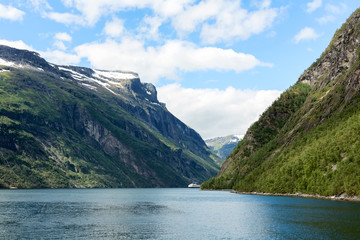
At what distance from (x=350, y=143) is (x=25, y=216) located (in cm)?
12471

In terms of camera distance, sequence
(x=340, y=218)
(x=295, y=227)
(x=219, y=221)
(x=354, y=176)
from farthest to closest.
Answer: (x=354, y=176) < (x=219, y=221) < (x=340, y=218) < (x=295, y=227)

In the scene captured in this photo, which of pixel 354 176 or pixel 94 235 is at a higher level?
pixel 354 176

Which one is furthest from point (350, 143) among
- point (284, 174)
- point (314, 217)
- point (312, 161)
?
point (314, 217)

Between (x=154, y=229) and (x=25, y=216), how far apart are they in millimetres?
44037

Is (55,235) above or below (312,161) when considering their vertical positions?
below

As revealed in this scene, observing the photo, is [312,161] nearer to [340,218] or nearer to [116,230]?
[340,218]

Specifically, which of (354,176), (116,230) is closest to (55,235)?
(116,230)

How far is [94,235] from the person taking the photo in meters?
76.2

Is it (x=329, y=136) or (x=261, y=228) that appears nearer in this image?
(x=261, y=228)

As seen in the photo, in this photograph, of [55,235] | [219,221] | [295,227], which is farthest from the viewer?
[219,221]

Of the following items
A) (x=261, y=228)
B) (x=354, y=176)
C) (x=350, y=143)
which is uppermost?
(x=350, y=143)

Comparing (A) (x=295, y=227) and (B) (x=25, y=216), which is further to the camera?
(B) (x=25, y=216)

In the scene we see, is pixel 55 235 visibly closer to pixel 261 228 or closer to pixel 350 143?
pixel 261 228

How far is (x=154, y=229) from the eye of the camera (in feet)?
277
